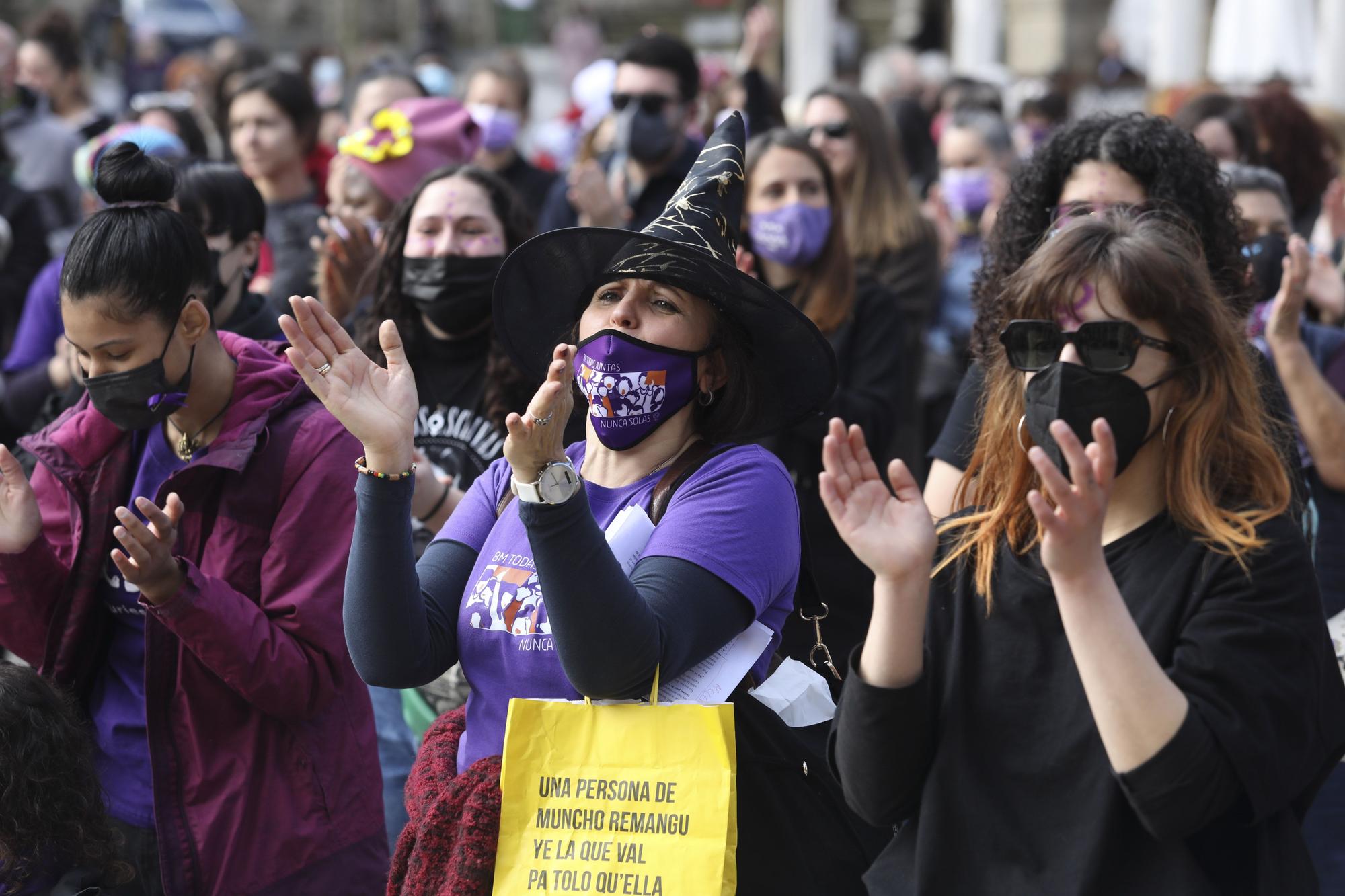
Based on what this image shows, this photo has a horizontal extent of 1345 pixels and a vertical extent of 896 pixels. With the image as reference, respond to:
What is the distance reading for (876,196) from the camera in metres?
6.24

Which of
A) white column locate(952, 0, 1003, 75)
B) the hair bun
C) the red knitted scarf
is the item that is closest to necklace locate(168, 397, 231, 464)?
the hair bun

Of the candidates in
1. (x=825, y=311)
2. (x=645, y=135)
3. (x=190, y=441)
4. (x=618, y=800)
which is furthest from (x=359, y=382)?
(x=645, y=135)

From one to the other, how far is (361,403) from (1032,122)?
8.55 metres

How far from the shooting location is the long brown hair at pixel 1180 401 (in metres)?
2.38

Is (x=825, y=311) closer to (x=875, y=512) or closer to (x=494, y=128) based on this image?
(x=875, y=512)

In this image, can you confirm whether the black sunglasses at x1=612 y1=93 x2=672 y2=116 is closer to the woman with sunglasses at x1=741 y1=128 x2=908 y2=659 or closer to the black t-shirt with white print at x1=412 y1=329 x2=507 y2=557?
the woman with sunglasses at x1=741 y1=128 x2=908 y2=659

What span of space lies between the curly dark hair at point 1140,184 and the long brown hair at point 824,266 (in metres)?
1.09

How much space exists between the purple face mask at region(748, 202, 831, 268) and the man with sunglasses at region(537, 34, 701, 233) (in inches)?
37.5

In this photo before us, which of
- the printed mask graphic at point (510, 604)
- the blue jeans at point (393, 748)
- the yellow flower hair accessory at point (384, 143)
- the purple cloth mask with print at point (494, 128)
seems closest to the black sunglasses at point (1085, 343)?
the printed mask graphic at point (510, 604)

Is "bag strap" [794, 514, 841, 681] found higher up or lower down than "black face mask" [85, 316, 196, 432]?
lower down

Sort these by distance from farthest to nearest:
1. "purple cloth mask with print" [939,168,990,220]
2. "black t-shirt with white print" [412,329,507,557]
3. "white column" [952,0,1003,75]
Result: "white column" [952,0,1003,75] < "purple cloth mask with print" [939,168,990,220] < "black t-shirt with white print" [412,329,507,557]

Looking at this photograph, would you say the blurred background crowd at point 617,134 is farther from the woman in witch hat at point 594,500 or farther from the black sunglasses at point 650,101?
the woman in witch hat at point 594,500

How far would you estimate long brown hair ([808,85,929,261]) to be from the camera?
6.12 metres

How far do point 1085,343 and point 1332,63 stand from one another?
33.1 ft
